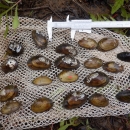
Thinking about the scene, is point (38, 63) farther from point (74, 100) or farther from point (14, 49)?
point (74, 100)

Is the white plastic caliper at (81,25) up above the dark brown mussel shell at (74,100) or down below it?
above

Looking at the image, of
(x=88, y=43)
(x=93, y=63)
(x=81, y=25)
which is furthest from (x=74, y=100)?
(x=81, y=25)

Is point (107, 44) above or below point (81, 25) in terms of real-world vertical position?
below

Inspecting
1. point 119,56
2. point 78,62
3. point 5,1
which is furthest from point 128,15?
point 5,1

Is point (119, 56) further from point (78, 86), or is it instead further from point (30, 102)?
point (30, 102)

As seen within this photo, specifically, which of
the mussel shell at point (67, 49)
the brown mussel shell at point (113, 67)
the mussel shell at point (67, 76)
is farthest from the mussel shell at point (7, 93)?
the brown mussel shell at point (113, 67)

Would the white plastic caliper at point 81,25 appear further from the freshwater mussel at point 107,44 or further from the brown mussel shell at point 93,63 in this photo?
the brown mussel shell at point 93,63
